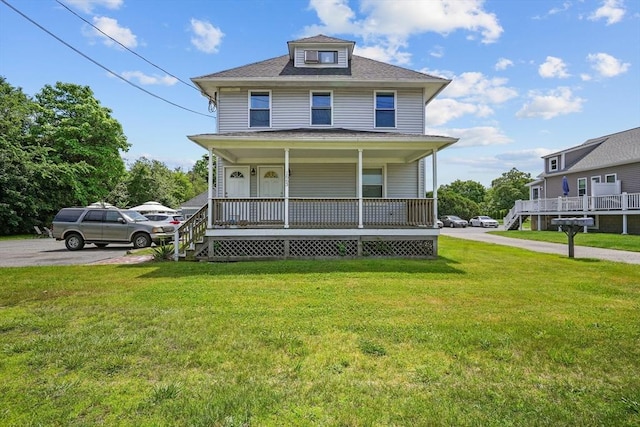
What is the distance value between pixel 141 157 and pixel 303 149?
1649 inches

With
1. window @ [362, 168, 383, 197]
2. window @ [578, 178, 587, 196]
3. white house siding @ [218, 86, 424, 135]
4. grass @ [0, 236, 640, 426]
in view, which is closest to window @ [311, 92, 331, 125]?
white house siding @ [218, 86, 424, 135]

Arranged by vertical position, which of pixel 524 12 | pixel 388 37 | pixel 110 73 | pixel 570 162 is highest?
pixel 388 37

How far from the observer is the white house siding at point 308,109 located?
45.8 ft

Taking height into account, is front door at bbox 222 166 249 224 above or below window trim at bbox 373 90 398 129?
below

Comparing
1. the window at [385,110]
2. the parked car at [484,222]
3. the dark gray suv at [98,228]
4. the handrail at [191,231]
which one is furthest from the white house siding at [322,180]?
the parked car at [484,222]

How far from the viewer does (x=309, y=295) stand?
647 cm

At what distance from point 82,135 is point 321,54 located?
27751 mm

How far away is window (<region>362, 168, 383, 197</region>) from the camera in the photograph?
1424 cm

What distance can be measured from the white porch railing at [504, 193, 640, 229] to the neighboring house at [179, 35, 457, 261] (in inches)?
600

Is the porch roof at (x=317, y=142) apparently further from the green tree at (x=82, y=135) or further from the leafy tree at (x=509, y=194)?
the leafy tree at (x=509, y=194)

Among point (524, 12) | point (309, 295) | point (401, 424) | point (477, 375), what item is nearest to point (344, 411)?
point (401, 424)

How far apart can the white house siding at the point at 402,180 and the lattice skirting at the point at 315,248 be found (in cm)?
309

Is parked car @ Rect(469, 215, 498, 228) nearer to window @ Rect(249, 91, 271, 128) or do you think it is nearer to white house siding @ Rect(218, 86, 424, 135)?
white house siding @ Rect(218, 86, 424, 135)

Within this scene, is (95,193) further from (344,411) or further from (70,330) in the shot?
(344,411)
